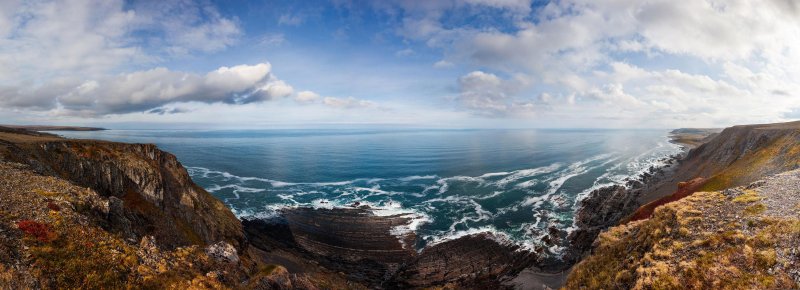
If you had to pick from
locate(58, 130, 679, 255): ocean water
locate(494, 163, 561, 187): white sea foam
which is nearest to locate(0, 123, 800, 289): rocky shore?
locate(58, 130, 679, 255): ocean water

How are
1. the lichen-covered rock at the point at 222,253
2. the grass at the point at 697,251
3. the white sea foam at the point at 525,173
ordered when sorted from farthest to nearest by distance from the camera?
the white sea foam at the point at 525,173
the lichen-covered rock at the point at 222,253
the grass at the point at 697,251

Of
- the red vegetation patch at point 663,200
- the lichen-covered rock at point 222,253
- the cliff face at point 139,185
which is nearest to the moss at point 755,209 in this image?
the red vegetation patch at point 663,200

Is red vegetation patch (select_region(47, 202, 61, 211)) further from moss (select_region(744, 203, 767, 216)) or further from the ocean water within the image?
moss (select_region(744, 203, 767, 216))

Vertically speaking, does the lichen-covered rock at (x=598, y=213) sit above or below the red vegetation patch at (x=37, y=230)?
below

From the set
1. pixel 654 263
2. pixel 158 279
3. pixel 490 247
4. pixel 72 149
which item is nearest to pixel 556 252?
pixel 490 247

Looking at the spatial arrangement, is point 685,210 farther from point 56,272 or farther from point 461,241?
point 56,272

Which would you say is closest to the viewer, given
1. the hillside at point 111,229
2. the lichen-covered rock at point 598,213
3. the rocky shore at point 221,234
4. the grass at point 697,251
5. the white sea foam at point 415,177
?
the grass at point 697,251

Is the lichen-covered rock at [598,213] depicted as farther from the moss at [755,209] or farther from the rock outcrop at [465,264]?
the moss at [755,209]
